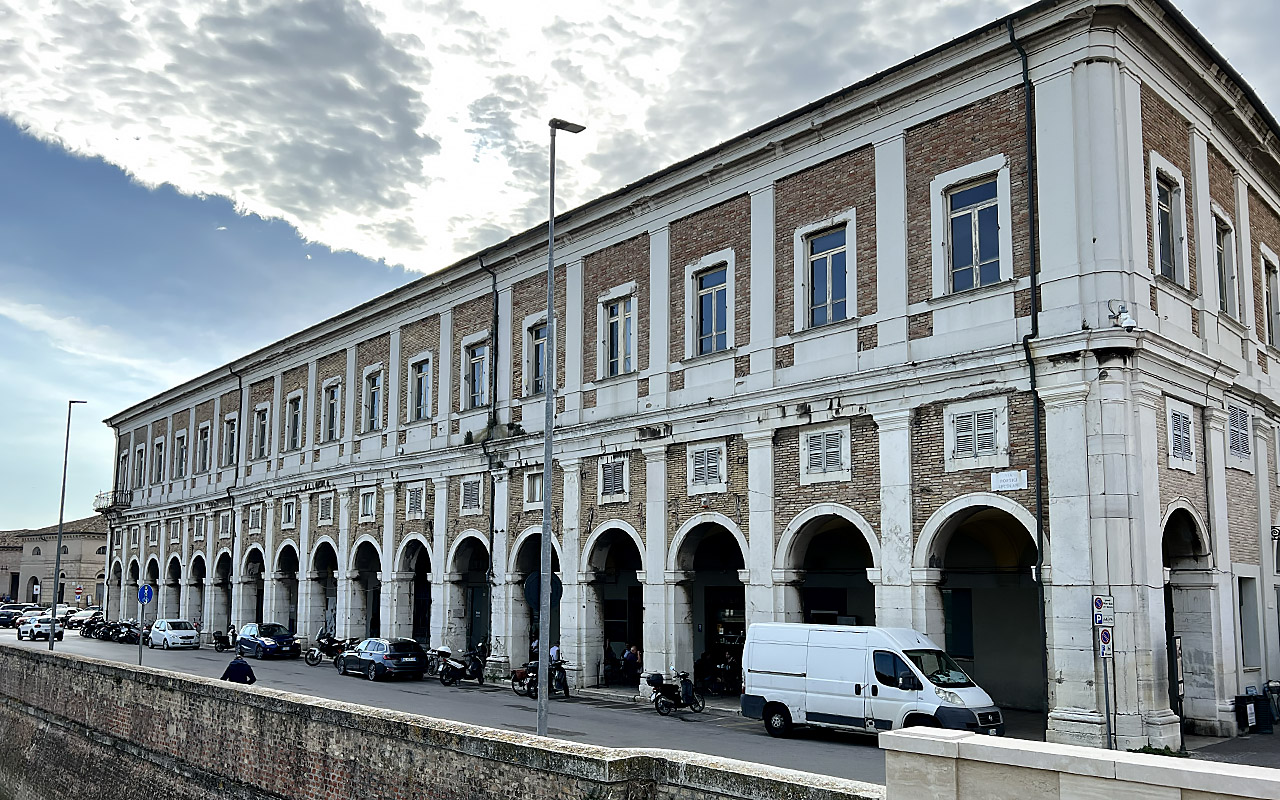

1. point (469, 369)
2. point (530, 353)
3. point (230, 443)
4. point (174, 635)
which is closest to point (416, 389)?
point (469, 369)

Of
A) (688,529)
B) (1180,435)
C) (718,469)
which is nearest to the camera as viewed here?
(1180,435)

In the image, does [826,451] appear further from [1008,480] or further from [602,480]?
[602,480]

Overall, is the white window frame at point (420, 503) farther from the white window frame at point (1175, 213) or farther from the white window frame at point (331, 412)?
the white window frame at point (1175, 213)

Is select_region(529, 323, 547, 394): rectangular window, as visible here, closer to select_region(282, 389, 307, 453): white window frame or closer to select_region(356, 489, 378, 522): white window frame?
select_region(356, 489, 378, 522): white window frame

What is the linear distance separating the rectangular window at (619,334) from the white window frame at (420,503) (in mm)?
10098

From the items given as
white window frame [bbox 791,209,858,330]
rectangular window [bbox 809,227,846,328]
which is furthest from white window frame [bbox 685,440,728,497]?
rectangular window [bbox 809,227,846,328]

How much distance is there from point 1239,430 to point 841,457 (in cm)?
804

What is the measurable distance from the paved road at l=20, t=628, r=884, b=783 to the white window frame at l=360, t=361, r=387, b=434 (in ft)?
28.5

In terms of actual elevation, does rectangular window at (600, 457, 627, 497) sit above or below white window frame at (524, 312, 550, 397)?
below

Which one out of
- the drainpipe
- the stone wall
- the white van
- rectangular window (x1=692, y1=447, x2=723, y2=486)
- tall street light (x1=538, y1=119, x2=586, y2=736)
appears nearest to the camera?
the stone wall

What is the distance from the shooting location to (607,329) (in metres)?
29.1

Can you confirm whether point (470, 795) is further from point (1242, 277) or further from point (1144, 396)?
point (1242, 277)

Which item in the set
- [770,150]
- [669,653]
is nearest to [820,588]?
[669,653]

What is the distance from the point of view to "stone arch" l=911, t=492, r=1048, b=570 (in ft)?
61.9
